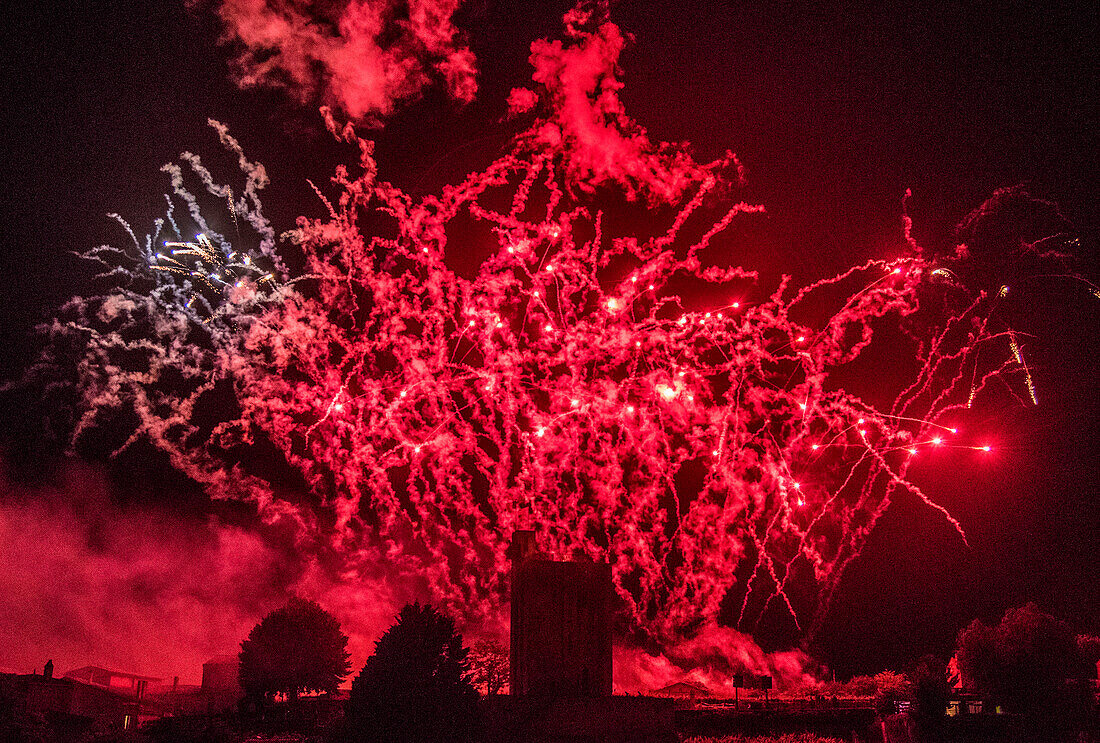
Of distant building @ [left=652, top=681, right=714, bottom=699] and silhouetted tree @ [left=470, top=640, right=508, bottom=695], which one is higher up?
silhouetted tree @ [left=470, top=640, right=508, bottom=695]

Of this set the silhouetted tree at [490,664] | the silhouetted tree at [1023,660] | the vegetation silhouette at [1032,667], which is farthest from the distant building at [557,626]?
the silhouetted tree at [1023,660]

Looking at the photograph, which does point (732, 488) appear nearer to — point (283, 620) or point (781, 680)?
point (781, 680)

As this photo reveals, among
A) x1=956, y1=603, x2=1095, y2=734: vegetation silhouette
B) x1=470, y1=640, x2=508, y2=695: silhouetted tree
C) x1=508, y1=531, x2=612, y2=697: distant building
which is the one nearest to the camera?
x1=508, y1=531, x2=612, y2=697: distant building

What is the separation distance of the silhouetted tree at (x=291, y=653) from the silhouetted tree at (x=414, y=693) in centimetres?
1471

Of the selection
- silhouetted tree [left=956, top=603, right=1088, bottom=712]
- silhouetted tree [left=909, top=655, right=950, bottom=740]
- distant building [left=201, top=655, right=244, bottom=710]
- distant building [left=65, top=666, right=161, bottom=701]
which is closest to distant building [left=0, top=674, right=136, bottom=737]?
distant building [left=65, top=666, right=161, bottom=701]

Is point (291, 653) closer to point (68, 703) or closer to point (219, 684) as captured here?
point (219, 684)

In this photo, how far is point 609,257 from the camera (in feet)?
72.2

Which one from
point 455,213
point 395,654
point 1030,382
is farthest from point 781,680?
point 455,213

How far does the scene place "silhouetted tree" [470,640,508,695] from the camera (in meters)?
36.8

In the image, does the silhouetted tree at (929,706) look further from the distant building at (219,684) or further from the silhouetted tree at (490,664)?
the distant building at (219,684)

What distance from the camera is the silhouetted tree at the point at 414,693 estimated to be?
58.5 feet

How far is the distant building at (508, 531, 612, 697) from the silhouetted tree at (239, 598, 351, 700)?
14.6 metres

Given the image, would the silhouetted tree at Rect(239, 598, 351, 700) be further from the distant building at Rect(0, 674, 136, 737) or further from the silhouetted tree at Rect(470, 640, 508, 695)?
the silhouetted tree at Rect(470, 640, 508, 695)

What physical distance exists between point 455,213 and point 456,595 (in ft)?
58.5
